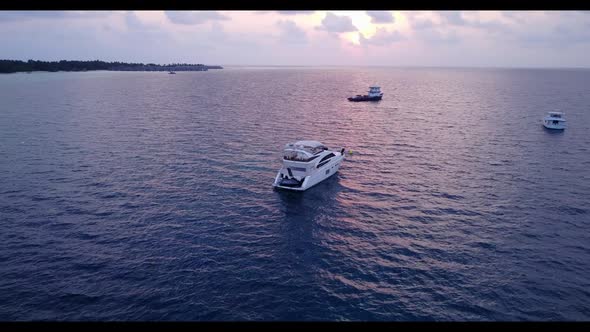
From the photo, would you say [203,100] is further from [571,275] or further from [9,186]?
[571,275]

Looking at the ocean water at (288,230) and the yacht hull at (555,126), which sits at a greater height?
the yacht hull at (555,126)

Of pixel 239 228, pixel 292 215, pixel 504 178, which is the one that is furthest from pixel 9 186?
pixel 504 178

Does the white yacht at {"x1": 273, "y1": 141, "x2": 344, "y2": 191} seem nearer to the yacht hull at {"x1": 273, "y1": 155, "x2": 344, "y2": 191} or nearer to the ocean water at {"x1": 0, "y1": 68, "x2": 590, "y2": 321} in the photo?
the yacht hull at {"x1": 273, "y1": 155, "x2": 344, "y2": 191}

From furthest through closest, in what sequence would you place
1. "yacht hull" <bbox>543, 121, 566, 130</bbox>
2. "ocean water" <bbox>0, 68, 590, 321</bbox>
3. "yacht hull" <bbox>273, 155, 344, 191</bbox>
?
"yacht hull" <bbox>543, 121, 566, 130</bbox> → "yacht hull" <bbox>273, 155, 344, 191</bbox> → "ocean water" <bbox>0, 68, 590, 321</bbox>

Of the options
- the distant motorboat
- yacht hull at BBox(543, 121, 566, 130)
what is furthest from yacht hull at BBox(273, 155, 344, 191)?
the distant motorboat

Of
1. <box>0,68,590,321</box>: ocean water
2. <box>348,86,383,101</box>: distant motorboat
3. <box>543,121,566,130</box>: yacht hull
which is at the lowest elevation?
<box>0,68,590,321</box>: ocean water

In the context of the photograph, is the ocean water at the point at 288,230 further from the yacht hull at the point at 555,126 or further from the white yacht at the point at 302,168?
the yacht hull at the point at 555,126

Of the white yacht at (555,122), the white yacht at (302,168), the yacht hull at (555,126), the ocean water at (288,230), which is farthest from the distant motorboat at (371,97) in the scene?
the white yacht at (302,168)
